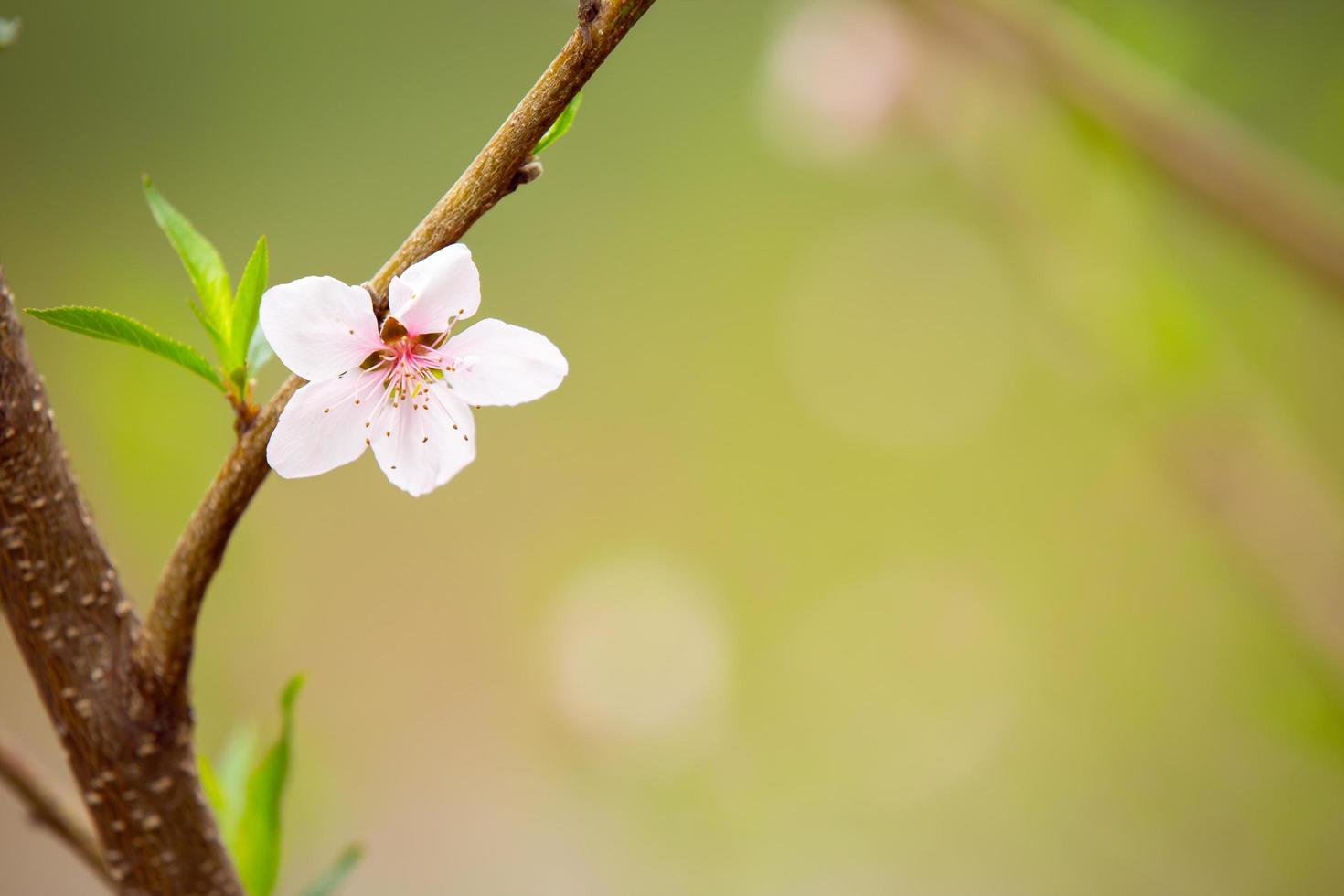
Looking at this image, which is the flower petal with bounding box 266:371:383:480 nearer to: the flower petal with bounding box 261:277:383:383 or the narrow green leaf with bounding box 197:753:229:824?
the flower petal with bounding box 261:277:383:383

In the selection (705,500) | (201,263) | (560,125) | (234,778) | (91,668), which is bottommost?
(705,500)

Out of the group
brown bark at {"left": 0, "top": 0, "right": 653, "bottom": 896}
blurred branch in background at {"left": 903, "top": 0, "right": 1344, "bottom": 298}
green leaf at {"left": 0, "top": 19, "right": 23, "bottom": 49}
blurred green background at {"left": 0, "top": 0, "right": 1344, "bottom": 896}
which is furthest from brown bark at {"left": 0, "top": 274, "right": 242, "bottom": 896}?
blurred green background at {"left": 0, "top": 0, "right": 1344, "bottom": 896}

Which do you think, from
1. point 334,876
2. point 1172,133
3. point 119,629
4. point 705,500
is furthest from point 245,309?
point 705,500

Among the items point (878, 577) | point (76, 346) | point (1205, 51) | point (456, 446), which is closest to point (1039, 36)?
point (456, 446)

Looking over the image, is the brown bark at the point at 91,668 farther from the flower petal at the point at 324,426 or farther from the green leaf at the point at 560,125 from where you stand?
the green leaf at the point at 560,125

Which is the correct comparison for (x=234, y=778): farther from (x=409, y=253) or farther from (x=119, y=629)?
(x=409, y=253)

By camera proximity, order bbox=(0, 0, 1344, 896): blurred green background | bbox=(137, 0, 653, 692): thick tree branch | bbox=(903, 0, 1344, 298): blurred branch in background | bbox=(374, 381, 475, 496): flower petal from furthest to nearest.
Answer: bbox=(0, 0, 1344, 896): blurred green background → bbox=(903, 0, 1344, 298): blurred branch in background → bbox=(374, 381, 475, 496): flower petal → bbox=(137, 0, 653, 692): thick tree branch
